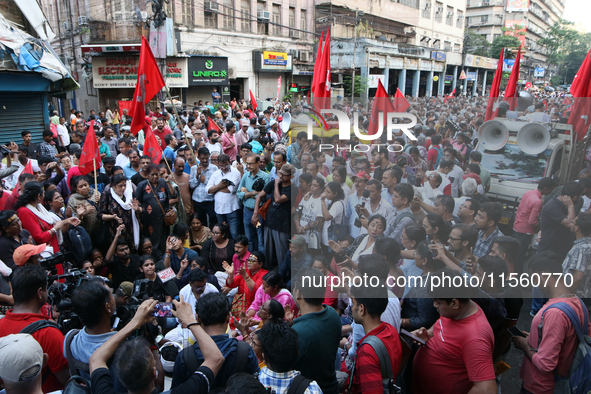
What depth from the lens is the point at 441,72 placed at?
118 ft

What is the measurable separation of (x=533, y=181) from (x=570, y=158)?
0.32 metres

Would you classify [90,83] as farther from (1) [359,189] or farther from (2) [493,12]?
(2) [493,12]

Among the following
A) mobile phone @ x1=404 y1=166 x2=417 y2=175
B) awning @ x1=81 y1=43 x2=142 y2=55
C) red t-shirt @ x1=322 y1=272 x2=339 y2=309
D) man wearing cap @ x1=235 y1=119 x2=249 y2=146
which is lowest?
red t-shirt @ x1=322 y1=272 x2=339 y2=309

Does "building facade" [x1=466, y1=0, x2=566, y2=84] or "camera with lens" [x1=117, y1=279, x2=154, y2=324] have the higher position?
"building facade" [x1=466, y1=0, x2=566, y2=84]

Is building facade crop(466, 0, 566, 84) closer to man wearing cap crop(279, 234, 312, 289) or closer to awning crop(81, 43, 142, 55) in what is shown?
awning crop(81, 43, 142, 55)

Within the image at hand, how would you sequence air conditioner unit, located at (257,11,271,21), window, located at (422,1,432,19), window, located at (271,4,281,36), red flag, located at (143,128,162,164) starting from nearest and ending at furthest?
red flag, located at (143,128,162,164)
air conditioner unit, located at (257,11,271,21)
window, located at (271,4,281,36)
window, located at (422,1,432,19)

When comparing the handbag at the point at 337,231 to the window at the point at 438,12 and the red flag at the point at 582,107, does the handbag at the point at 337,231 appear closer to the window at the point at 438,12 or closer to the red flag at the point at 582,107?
the red flag at the point at 582,107

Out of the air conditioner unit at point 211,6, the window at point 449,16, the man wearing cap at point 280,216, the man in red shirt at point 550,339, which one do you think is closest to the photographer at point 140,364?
the man in red shirt at point 550,339

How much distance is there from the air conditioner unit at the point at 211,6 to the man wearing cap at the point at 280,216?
18.0 m

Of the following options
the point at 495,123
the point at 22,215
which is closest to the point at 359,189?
the point at 495,123

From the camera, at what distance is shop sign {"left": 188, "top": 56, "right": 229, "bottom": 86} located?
1981cm

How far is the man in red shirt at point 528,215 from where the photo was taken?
3.34 m

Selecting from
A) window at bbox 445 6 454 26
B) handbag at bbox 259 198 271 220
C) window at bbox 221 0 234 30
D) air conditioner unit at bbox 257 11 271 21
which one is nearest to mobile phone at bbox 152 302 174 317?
handbag at bbox 259 198 271 220

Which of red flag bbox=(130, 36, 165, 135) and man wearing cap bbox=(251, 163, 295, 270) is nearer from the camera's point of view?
man wearing cap bbox=(251, 163, 295, 270)
